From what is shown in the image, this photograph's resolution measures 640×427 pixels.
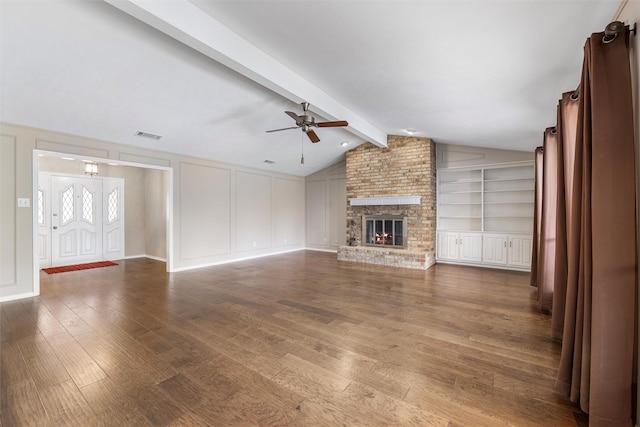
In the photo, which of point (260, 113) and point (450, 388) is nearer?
point (450, 388)

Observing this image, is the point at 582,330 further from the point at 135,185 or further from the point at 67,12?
the point at 135,185

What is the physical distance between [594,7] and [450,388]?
273 cm

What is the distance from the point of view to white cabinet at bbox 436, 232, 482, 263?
6.12m

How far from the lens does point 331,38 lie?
2.55 m

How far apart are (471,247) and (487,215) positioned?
32.5 inches

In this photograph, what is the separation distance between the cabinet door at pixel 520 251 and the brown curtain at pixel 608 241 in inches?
187

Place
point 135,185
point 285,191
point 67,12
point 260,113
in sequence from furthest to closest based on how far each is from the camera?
point 285,191
point 135,185
point 260,113
point 67,12

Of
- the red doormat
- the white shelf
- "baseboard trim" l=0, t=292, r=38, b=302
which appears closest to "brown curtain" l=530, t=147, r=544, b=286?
the white shelf

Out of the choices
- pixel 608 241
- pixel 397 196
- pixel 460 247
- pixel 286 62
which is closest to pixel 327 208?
pixel 397 196

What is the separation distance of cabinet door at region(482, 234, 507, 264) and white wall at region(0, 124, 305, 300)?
17.9ft

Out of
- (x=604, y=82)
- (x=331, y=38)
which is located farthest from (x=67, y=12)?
(x=604, y=82)

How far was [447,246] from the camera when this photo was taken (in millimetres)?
6500

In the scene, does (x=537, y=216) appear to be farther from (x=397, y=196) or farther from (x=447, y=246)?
(x=397, y=196)

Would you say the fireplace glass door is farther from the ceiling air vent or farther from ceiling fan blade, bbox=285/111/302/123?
the ceiling air vent
